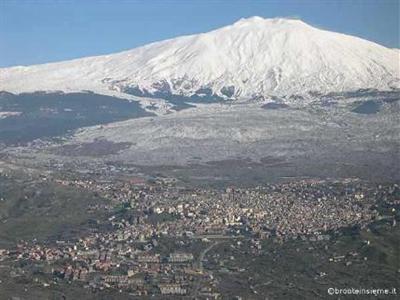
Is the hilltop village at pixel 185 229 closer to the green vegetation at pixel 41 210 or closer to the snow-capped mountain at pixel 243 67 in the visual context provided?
the green vegetation at pixel 41 210

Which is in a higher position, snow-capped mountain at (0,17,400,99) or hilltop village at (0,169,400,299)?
snow-capped mountain at (0,17,400,99)

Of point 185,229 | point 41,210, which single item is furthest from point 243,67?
point 185,229

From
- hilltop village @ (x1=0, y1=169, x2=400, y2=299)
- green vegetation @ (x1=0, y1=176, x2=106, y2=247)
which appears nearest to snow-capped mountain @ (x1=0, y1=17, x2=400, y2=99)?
hilltop village @ (x1=0, y1=169, x2=400, y2=299)

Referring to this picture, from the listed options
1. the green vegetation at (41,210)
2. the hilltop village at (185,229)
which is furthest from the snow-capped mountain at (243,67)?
the green vegetation at (41,210)

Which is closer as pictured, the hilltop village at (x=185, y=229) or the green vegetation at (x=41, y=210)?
the hilltop village at (x=185, y=229)

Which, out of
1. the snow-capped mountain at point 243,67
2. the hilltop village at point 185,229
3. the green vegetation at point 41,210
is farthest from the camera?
the snow-capped mountain at point 243,67

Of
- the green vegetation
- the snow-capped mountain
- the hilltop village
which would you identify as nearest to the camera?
the hilltop village

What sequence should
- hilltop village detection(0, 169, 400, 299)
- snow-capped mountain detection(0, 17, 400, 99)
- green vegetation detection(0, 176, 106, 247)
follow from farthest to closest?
snow-capped mountain detection(0, 17, 400, 99) → green vegetation detection(0, 176, 106, 247) → hilltop village detection(0, 169, 400, 299)

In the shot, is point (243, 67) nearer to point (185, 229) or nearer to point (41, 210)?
point (41, 210)

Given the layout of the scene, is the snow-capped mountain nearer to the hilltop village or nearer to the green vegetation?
the hilltop village
